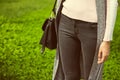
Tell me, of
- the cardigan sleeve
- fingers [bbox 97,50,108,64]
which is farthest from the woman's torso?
fingers [bbox 97,50,108,64]

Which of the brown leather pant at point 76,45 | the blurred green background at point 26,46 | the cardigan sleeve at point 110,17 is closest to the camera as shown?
the cardigan sleeve at point 110,17

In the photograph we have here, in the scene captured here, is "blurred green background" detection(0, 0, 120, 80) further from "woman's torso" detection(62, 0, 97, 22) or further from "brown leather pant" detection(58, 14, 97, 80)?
"woman's torso" detection(62, 0, 97, 22)

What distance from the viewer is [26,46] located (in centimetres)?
534

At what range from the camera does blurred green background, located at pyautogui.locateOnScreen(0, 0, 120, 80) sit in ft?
15.0

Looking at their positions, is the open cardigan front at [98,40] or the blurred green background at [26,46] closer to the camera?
the open cardigan front at [98,40]

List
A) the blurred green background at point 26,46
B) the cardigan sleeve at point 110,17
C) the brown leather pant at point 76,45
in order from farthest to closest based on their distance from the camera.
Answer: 1. the blurred green background at point 26,46
2. the brown leather pant at point 76,45
3. the cardigan sleeve at point 110,17

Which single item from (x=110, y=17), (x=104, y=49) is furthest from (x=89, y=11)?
(x=104, y=49)

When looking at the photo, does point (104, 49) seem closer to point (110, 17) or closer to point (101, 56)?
point (101, 56)

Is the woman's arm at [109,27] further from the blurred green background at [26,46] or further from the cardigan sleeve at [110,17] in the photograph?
the blurred green background at [26,46]

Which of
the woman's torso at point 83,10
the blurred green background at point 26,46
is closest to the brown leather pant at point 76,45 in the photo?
the woman's torso at point 83,10

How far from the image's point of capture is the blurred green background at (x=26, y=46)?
4565 millimetres

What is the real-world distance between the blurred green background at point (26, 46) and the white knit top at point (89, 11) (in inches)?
83.4

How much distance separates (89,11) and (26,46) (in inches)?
121

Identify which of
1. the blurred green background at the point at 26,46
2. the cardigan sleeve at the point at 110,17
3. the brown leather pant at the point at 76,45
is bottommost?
the blurred green background at the point at 26,46
